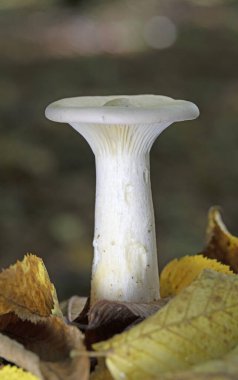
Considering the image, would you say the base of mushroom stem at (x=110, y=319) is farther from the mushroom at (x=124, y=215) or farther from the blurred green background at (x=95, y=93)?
the blurred green background at (x=95, y=93)

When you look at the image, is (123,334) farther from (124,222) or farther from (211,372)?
(124,222)

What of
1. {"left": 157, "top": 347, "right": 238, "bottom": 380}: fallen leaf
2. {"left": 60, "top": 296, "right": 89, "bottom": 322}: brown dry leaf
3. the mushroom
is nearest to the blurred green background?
{"left": 60, "top": 296, "right": 89, "bottom": 322}: brown dry leaf

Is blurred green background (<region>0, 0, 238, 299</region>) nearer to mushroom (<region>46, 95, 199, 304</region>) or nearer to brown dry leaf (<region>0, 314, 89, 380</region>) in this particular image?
mushroom (<region>46, 95, 199, 304</region>)

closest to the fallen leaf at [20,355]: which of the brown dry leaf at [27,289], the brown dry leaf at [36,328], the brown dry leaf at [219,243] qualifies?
the brown dry leaf at [36,328]

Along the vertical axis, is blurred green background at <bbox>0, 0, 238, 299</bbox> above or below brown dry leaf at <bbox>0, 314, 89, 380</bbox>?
above

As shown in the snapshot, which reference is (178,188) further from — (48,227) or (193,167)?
(48,227)

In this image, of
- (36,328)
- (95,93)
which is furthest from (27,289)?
(95,93)

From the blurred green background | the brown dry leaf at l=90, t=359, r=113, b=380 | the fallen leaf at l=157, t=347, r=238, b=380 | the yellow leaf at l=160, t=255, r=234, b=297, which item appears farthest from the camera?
the blurred green background
